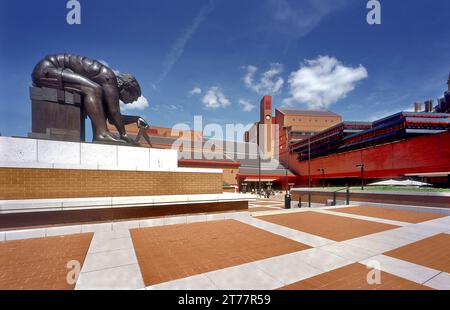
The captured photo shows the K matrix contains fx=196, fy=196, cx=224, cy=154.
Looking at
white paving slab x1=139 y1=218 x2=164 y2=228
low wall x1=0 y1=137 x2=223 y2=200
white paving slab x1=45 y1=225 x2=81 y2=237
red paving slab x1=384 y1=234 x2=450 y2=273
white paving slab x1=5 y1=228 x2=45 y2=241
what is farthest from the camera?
white paving slab x1=139 y1=218 x2=164 y2=228

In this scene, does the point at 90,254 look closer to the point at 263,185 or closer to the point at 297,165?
Result: the point at 263,185

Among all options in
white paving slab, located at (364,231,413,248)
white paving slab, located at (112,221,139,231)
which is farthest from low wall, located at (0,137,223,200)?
white paving slab, located at (364,231,413,248)

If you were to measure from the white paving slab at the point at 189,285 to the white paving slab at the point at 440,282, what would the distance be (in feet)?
12.3

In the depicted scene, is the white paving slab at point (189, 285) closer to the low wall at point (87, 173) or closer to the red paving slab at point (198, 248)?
the red paving slab at point (198, 248)

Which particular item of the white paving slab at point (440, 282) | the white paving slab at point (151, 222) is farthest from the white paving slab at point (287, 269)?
the white paving slab at point (151, 222)

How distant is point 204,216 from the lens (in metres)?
8.45

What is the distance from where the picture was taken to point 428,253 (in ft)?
16.2

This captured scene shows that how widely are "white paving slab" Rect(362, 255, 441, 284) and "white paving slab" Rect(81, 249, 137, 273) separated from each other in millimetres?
5228

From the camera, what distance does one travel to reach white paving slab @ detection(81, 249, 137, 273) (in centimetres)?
398

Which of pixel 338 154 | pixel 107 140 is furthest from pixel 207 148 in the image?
pixel 107 140

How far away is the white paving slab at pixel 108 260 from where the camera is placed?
3.98 meters

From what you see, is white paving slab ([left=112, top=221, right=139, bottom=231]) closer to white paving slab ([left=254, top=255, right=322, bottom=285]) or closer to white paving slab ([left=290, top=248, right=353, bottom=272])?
white paving slab ([left=254, top=255, right=322, bottom=285])

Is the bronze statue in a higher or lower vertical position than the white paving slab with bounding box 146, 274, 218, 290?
higher
